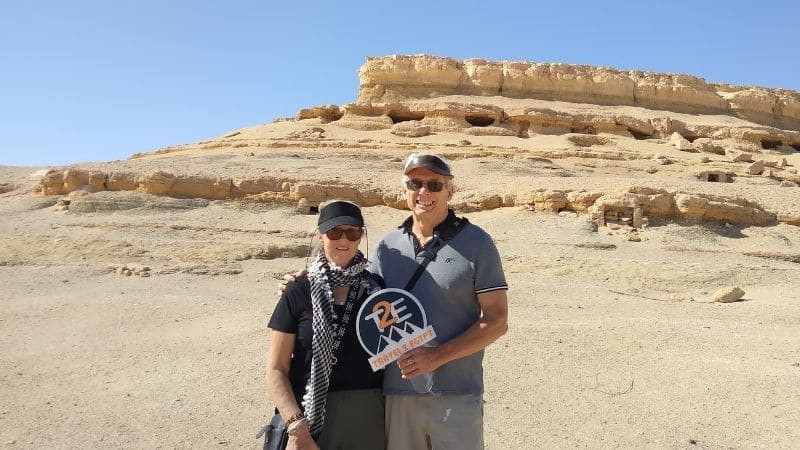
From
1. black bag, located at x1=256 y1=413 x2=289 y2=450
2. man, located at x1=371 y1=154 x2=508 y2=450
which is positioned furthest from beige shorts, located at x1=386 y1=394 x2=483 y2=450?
black bag, located at x1=256 y1=413 x2=289 y2=450

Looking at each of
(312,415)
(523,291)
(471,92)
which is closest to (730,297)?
(523,291)

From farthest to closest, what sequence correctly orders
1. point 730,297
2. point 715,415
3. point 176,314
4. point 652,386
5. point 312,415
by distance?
point 730,297 < point 176,314 < point 652,386 < point 715,415 < point 312,415

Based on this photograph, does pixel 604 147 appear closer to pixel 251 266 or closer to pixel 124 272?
pixel 251 266

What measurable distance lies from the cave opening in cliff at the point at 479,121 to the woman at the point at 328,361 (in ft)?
95.1

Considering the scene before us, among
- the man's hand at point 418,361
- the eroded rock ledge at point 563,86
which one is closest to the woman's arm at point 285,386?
the man's hand at point 418,361

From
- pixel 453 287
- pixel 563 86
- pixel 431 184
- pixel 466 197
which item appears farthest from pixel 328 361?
pixel 563 86

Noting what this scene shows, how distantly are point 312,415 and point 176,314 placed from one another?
20.0ft

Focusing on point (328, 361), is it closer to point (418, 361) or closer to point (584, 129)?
point (418, 361)

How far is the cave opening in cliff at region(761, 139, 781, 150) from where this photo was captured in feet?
109

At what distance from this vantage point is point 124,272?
10.3m

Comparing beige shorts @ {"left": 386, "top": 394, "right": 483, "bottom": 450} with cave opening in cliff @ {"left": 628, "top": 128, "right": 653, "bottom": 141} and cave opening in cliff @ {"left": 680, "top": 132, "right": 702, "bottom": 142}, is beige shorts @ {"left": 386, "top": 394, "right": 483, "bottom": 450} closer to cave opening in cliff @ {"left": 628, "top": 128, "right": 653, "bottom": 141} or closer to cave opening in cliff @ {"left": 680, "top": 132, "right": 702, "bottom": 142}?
cave opening in cliff @ {"left": 628, "top": 128, "right": 653, "bottom": 141}

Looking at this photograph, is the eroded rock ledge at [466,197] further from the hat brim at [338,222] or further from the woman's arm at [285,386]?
the woman's arm at [285,386]

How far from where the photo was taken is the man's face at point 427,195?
2.48 m

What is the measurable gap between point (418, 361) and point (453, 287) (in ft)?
1.09
